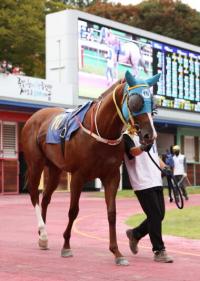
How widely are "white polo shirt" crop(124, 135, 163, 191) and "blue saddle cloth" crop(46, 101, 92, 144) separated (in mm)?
802

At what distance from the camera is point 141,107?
275 inches

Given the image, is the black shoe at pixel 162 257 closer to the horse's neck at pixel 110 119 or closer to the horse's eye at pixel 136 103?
the horse's neck at pixel 110 119

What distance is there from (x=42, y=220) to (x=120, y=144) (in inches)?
90.9

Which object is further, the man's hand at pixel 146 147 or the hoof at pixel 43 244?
the hoof at pixel 43 244

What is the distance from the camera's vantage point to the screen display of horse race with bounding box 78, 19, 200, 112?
1053 inches

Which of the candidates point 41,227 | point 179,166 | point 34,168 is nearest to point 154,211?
point 41,227

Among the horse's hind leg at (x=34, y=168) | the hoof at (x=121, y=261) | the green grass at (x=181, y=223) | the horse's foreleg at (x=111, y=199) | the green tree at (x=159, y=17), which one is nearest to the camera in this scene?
the hoof at (x=121, y=261)

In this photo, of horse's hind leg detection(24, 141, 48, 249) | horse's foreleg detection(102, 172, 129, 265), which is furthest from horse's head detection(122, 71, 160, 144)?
horse's hind leg detection(24, 141, 48, 249)

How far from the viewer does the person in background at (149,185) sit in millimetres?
7684

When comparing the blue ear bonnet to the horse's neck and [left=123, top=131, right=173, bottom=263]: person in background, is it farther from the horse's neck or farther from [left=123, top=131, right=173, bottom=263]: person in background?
[left=123, top=131, right=173, bottom=263]: person in background

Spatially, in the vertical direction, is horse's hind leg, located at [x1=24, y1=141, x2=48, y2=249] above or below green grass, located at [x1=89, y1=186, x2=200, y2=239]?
above

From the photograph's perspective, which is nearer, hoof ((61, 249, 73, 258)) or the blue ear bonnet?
the blue ear bonnet

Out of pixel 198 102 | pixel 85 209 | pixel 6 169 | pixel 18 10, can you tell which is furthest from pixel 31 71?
pixel 85 209

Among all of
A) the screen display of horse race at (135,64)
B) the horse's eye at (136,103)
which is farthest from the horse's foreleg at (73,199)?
the screen display of horse race at (135,64)
